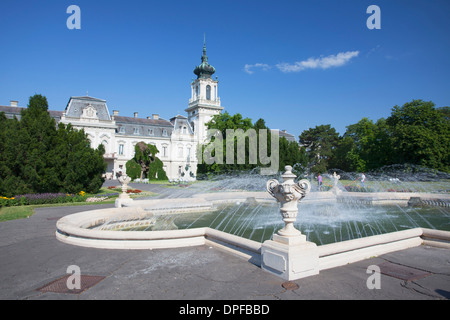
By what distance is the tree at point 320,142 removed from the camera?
75.5 meters

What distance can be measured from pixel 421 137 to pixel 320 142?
37.2 metres

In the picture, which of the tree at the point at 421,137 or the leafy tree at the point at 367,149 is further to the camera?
the leafy tree at the point at 367,149

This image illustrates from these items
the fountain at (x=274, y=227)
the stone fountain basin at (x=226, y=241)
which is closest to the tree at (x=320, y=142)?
the fountain at (x=274, y=227)

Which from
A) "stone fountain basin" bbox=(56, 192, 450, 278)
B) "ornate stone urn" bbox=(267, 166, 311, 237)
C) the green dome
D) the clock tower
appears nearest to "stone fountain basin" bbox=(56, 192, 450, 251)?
"stone fountain basin" bbox=(56, 192, 450, 278)

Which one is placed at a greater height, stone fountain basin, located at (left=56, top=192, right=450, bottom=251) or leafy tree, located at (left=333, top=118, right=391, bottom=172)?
leafy tree, located at (left=333, top=118, right=391, bottom=172)

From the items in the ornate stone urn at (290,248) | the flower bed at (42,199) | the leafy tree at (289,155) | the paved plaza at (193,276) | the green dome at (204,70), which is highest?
the green dome at (204,70)

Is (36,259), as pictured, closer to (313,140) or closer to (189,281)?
(189,281)

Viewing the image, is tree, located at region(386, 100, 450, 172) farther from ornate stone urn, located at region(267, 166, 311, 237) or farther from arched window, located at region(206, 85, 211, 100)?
ornate stone urn, located at region(267, 166, 311, 237)

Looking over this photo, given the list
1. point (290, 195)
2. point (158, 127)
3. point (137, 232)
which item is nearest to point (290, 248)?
point (290, 195)

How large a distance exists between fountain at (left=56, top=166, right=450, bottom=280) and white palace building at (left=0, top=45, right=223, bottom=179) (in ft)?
149

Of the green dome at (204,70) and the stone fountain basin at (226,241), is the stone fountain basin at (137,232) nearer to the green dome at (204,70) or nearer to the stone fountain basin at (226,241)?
the stone fountain basin at (226,241)

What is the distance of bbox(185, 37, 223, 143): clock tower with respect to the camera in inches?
2795

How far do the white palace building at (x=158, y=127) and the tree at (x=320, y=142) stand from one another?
26.9 m
